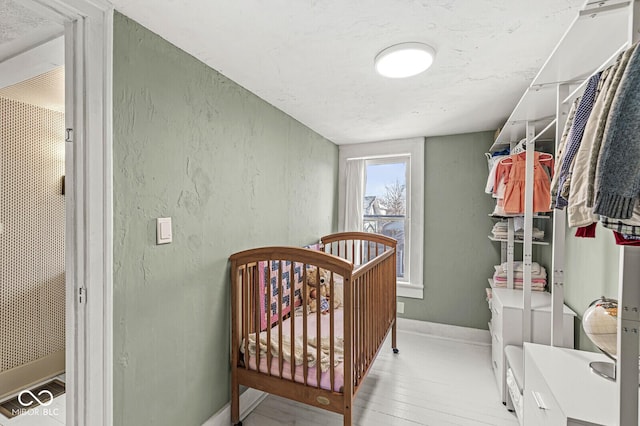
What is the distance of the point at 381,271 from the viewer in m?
2.22

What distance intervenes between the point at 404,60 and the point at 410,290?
242 cm

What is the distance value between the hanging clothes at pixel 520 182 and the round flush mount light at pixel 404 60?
114 cm

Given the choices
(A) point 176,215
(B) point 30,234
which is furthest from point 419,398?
(B) point 30,234

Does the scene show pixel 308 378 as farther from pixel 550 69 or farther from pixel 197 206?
pixel 550 69

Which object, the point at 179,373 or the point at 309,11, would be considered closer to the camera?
the point at 309,11

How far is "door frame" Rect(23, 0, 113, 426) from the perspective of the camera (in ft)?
3.69

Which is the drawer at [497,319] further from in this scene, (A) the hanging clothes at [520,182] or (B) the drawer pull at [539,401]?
(B) the drawer pull at [539,401]

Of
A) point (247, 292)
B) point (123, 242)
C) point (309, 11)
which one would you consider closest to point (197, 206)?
point (123, 242)

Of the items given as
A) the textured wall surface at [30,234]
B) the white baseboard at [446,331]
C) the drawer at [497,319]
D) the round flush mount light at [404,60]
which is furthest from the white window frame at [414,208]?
the textured wall surface at [30,234]

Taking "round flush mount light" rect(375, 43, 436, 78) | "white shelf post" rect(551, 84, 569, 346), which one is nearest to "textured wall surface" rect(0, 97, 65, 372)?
"round flush mount light" rect(375, 43, 436, 78)

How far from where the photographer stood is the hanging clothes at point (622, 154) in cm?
68

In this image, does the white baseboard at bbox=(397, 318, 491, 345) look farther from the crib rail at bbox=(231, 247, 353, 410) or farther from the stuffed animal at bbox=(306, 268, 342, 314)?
the crib rail at bbox=(231, 247, 353, 410)

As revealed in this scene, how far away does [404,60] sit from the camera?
62.6 inches

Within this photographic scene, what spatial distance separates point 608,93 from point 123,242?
1.69 m
